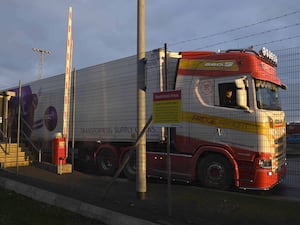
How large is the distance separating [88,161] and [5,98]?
17.7 ft

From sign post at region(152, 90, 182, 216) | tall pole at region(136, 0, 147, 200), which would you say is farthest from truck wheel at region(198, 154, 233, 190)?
sign post at region(152, 90, 182, 216)

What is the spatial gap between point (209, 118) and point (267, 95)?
1524mm

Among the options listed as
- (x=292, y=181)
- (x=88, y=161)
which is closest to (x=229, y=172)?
(x=292, y=181)

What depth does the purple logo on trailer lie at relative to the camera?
1414 cm

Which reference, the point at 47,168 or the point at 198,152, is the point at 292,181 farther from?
the point at 47,168

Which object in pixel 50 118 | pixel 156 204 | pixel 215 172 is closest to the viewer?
pixel 156 204

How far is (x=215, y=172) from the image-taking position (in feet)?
29.3

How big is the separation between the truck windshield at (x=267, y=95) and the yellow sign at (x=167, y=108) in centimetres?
317

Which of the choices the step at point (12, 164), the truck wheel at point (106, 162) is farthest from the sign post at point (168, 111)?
the step at point (12, 164)

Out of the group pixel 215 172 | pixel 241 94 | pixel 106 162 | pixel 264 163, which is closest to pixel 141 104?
pixel 241 94

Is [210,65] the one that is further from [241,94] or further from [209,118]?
[209,118]

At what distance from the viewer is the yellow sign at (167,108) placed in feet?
19.9

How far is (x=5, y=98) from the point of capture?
52.3 ft

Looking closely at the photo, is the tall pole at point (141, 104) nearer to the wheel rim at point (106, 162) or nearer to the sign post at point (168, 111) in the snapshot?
the sign post at point (168, 111)
